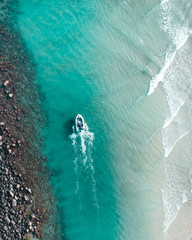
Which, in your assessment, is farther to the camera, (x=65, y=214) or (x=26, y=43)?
(x=26, y=43)

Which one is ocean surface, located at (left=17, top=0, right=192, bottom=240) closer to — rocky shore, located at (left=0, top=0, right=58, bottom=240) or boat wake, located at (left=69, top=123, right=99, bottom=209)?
boat wake, located at (left=69, top=123, right=99, bottom=209)

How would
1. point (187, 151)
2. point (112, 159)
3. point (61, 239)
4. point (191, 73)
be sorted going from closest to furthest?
point (61, 239)
point (112, 159)
point (187, 151)
point (191, 73)

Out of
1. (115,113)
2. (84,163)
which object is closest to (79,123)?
(84,163)

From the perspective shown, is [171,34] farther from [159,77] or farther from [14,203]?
[14,203]

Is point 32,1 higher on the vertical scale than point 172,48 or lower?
lower

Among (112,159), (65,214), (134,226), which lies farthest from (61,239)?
(112,159)

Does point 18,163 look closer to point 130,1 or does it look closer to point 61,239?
point 61,239

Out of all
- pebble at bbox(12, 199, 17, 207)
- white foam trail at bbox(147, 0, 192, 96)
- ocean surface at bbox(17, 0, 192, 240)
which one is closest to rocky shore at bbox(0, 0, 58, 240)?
pebble at bbox(12, 199, 17, 207)
